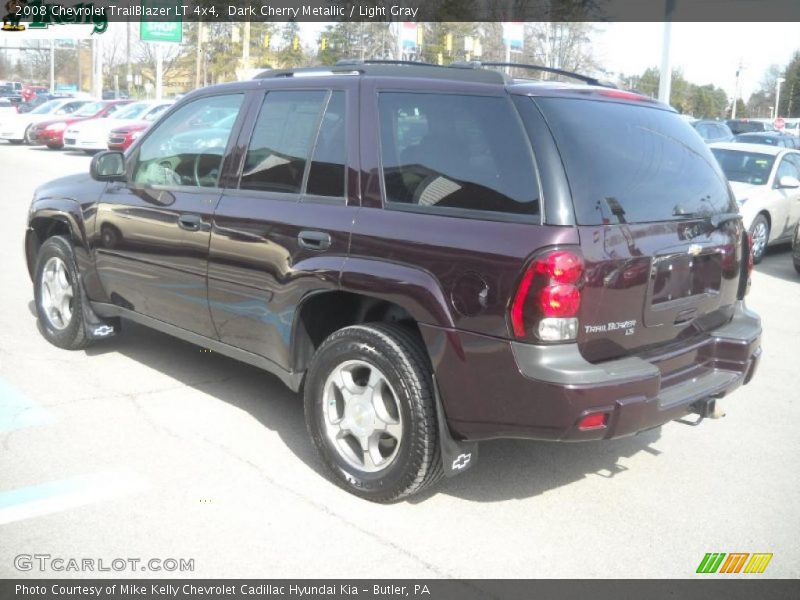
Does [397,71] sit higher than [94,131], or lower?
higher

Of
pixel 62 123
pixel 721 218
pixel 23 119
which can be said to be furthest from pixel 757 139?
pixel 23 119

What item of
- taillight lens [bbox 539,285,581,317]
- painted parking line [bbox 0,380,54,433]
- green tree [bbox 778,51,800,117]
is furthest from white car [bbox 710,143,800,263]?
green tree [bbox 778,51,800,117]

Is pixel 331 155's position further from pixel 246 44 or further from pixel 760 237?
pixel 246 44

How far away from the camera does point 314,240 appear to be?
4.12m

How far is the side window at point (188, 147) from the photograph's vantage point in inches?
193

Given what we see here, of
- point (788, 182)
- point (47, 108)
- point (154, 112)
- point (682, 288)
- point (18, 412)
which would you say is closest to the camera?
point (682, 288)

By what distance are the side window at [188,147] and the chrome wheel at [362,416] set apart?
4.97 ft

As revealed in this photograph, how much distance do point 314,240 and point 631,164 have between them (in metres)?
1.52

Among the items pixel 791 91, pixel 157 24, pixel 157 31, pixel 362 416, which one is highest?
pixel 791 91

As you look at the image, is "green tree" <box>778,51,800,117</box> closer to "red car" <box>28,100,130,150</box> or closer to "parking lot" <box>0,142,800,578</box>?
"red car" <box>28,100,130,150</box>

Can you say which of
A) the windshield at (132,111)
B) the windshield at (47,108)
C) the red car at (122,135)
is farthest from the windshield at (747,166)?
the windshield at (47,108)

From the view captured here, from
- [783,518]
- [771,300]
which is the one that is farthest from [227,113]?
[771,300]

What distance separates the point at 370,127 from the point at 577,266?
1316mm

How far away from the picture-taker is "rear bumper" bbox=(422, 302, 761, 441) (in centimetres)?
337
